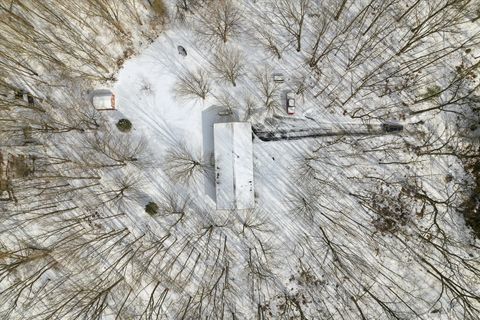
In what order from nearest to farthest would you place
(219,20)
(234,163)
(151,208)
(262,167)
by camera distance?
(234,163), (219,20), (151,208), (262,167)

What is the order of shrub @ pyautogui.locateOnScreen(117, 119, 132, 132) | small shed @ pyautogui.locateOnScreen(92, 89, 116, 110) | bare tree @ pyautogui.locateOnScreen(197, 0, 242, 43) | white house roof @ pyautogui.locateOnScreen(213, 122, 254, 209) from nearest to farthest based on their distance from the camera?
white house roof @ pyautogui.locateOnScreen(213, 122, 254, 209), small shed @ pyautogui.locateOnScreen(92, 89, 116, 110), bare tree @ pyautogui.locateOnScreen(197, 0, 242, 43), shrub @ pyautogui.locateOnScreen(117, 119, 132, 132)

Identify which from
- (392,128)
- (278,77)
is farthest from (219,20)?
(392,128)

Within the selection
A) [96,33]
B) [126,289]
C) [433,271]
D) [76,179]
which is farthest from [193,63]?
[433,271]

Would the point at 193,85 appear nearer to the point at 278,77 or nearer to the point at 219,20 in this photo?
the point at 219,20

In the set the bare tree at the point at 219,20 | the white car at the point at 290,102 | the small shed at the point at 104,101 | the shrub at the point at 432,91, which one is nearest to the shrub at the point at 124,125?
the small shed at the point at 104,101

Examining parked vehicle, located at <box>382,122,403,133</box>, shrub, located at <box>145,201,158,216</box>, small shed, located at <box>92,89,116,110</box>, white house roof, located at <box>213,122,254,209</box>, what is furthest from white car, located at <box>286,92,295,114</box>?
small shed, located at <box>92,89,116,110</box>

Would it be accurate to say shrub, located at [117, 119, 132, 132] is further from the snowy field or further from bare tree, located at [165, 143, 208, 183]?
bare tree, located at [165, 143, 208, 183]

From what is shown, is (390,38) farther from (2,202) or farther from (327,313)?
(2,202)
